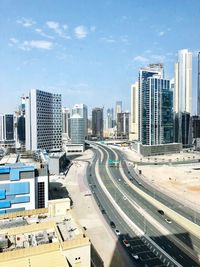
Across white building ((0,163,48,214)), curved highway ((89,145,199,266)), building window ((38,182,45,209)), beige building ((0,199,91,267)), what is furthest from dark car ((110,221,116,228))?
beige building ((0,199,91,267))

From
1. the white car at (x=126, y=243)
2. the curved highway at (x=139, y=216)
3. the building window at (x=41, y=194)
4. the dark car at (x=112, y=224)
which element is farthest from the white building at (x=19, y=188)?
the white car at (x=126, y=243)

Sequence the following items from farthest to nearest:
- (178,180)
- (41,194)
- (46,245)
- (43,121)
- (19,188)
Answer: (43,121) < (178,180) < (41,194) < (19,188) < (46,245)

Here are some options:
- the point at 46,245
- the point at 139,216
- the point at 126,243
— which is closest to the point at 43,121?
the point at 139,216

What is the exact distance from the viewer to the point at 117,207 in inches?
3450

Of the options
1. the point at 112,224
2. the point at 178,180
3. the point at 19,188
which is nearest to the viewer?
the point at 112,224

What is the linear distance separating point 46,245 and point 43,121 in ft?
481

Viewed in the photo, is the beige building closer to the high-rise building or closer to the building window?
the building window

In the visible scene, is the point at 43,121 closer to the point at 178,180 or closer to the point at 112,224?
the point at 178,180

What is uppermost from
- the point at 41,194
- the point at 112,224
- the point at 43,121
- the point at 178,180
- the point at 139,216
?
the point at 43,121

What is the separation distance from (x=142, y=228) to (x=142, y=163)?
109591 millimetres

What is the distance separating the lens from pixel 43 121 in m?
177

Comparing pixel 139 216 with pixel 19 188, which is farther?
pixel 139 216

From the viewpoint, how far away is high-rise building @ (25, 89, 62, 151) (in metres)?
169

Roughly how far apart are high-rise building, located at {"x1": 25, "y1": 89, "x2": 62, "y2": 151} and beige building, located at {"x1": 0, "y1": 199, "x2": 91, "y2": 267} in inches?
5048
